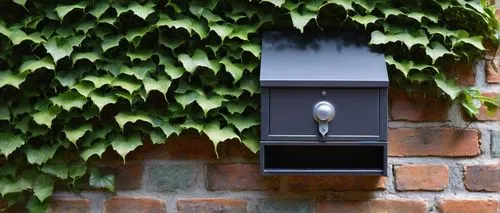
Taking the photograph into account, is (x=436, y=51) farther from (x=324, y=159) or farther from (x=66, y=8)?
(x=66, y=8)

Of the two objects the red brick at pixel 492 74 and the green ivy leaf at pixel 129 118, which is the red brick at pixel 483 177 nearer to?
the red brick at pixel 492 74

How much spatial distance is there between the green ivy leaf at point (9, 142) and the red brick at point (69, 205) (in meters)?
0.17

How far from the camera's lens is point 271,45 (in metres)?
1.25

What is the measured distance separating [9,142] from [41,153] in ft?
0.26

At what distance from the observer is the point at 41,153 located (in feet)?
4.20

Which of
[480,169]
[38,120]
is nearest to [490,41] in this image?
[480,169]

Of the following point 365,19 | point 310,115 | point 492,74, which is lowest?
point 310,115

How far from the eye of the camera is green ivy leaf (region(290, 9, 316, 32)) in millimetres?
1215

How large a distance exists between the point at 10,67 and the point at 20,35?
9 centimetres

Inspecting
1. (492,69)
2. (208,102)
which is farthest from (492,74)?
(208,102)

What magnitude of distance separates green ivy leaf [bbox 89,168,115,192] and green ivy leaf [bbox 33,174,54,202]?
10 centimetres

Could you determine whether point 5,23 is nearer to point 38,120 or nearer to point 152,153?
point 38,120

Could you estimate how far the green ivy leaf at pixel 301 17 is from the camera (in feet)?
3.99

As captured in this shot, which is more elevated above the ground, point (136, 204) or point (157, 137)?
point (157, 137)
